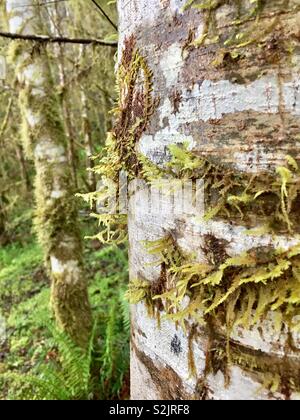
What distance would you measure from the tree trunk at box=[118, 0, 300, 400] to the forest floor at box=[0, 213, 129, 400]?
3.65 metres

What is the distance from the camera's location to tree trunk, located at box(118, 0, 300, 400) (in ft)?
2.31

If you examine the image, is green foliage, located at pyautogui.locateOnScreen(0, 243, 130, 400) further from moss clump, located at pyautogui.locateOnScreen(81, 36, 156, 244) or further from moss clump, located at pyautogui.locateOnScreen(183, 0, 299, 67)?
Result: moss clump, located at pyautogui.locateOnScreen(183, 0, 299, 67)

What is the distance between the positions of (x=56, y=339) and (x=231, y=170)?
13.1ft

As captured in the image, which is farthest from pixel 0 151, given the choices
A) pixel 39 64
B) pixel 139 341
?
pixel 139 341

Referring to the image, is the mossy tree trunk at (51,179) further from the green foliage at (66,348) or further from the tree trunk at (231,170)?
the tree trunk at (231,170)

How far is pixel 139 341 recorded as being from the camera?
3.39ft

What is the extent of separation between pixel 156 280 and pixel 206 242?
0.21 metres

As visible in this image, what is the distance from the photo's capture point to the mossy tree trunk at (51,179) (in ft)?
14.2

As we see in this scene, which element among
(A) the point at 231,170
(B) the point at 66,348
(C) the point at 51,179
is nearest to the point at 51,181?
(C) the point at 51,179

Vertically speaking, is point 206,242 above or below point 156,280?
above

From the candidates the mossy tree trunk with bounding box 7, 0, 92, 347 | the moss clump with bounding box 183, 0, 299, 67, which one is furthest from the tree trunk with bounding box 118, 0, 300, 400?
the mossy tree trunk with bounding box 7, 0, 92, 347

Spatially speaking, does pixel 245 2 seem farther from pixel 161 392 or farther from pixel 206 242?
pixel 161 392

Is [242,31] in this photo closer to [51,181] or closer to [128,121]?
[128,121]

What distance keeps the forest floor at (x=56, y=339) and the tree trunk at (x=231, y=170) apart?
3653mm
